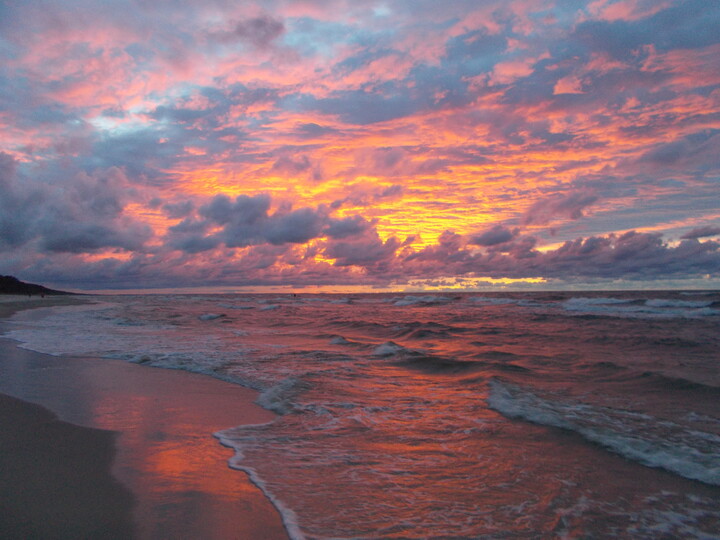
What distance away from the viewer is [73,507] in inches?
136

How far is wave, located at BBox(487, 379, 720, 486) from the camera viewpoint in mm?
5078

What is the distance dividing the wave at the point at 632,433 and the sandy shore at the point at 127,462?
4.35 meters

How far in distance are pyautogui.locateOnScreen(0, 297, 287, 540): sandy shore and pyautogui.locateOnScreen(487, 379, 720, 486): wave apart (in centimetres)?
435

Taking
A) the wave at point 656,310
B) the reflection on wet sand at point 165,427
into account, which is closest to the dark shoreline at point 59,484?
the reflection on wet sand at point 165,427

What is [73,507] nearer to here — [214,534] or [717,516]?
[214,534]

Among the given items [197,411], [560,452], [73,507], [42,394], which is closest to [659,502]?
[560,452]

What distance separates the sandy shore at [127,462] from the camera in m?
3.33

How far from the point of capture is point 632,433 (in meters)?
6.02

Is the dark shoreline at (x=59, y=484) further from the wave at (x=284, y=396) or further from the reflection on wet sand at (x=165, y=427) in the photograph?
the wave at (x=284, y=396)

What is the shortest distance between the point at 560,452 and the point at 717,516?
5.35ft

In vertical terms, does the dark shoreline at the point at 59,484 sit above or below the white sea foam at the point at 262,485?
above

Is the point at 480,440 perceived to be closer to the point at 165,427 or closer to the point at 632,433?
the point at 632,433

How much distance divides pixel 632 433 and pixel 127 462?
6470mm

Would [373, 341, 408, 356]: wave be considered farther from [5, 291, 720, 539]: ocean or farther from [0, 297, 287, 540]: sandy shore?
[0, 297, 287, 540]: sandy shore
